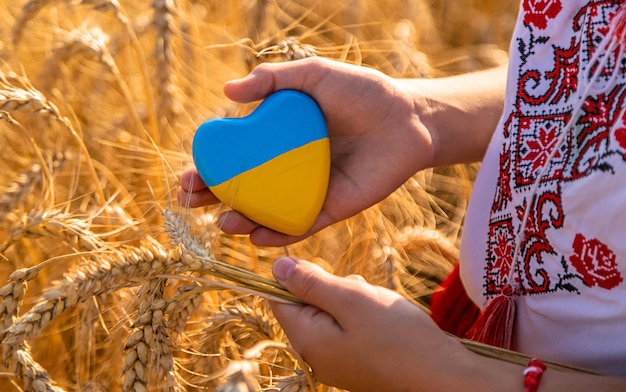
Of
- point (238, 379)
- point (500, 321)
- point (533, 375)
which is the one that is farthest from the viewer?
point (500, 321)

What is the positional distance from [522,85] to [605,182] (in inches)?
7.7

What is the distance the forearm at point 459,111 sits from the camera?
1141 mm

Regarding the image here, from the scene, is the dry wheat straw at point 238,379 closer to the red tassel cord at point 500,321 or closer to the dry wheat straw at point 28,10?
the red tassel cord at point 500,321

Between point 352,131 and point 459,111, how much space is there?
18 cm

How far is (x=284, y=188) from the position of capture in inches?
41.7

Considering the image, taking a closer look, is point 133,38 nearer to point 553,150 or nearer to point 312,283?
point 312,283

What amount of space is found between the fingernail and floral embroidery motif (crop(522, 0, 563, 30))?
0.44 meters

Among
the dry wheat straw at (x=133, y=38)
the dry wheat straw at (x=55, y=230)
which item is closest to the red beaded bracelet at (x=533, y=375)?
the dry wheat straw at (x=55, y=230)

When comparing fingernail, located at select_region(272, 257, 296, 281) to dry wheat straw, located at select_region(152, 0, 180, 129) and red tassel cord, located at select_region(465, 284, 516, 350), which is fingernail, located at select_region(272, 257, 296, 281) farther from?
dry wheat straw, located at select_region(152, 0, 180, 129)

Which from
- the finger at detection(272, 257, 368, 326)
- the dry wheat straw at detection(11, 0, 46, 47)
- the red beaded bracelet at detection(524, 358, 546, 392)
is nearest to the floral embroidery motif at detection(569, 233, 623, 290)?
the red beaded bracelet at detection(524, 358, 546, 392)

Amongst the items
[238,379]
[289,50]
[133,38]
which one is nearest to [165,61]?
[133,38]

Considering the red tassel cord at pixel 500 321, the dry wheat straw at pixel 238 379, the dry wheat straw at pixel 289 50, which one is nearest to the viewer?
the dry wheat straw at pixel 238 379

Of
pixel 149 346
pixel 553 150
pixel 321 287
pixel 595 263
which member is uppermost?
pixel 553 150

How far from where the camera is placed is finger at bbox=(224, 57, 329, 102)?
3.44 ft
